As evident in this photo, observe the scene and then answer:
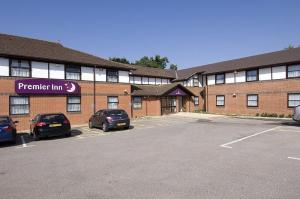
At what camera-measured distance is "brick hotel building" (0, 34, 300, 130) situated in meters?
18.5

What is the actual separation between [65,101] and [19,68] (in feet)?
14.0

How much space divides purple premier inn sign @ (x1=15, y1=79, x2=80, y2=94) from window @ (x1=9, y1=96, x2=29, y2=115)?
0.61m

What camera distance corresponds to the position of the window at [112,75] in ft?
77.3

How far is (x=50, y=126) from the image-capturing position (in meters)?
13.8

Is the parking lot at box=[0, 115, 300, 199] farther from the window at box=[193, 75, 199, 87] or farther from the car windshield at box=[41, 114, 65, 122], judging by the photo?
the window at box=[193, 75, 199, 87]

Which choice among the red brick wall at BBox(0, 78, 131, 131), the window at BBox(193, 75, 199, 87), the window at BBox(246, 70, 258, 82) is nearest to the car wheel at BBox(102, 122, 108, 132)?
the red brick wall at BBox(0, 78, 131, 131)

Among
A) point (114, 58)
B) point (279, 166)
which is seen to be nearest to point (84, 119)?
point (279, 166)

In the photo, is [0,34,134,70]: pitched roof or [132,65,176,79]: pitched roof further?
[132,65,176,79]: pitched roof

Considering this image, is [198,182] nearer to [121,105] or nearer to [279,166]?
[279,166]

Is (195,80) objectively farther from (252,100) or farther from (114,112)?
(114,112)

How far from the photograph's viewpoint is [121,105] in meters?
24.5

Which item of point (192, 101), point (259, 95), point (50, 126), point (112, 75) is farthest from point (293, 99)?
point (50, 126)

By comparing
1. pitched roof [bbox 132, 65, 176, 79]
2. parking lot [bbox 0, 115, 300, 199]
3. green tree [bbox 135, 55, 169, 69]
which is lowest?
parking lot [bbox 0, 115, 300, 199]

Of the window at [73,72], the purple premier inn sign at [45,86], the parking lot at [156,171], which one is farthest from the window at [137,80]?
the parking lot at [156,171]
